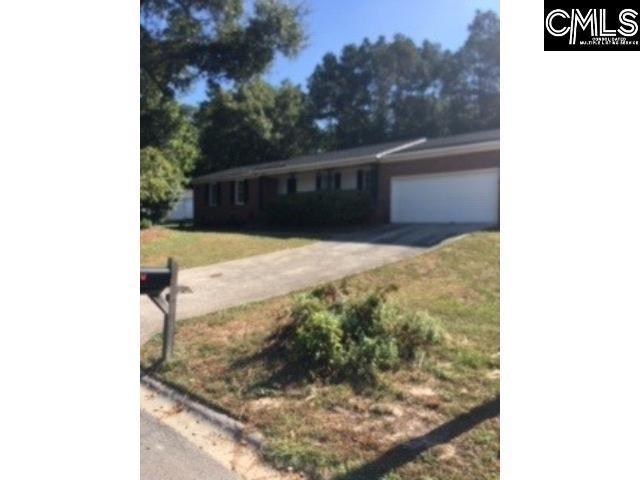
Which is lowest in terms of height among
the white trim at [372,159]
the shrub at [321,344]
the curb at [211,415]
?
the curb at [211,415]

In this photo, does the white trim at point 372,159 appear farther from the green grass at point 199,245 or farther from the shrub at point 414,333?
the shrub at point 414,333

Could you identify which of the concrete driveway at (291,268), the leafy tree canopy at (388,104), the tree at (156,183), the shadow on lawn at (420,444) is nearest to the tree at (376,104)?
the leafy tree canopy at (388,104)

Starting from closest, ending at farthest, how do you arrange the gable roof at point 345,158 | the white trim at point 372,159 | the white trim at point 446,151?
1. the white trim at point 446,151
2. the white trim at point 372,159
3. the gable roof at point 345,158

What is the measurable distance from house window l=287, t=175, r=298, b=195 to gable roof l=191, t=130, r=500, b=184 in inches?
23.5

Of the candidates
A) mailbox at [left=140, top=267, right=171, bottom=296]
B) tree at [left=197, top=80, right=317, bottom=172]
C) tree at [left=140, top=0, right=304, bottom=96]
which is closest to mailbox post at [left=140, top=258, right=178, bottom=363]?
mailbox at [left=140, top=267, right=171, bottom=296]

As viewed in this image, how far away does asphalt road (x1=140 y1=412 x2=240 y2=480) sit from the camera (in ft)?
8.82

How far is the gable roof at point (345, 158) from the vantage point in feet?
47.4

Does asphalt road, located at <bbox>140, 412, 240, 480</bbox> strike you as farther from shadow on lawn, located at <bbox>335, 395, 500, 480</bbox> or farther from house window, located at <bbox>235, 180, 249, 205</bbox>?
house window, located at <bbox>235, 180, 249, 205</bbox>

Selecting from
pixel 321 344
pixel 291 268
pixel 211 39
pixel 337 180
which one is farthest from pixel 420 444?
pixel 337 180

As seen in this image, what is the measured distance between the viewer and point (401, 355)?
3994 millimetres

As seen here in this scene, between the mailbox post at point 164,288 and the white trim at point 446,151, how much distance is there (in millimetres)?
8653
